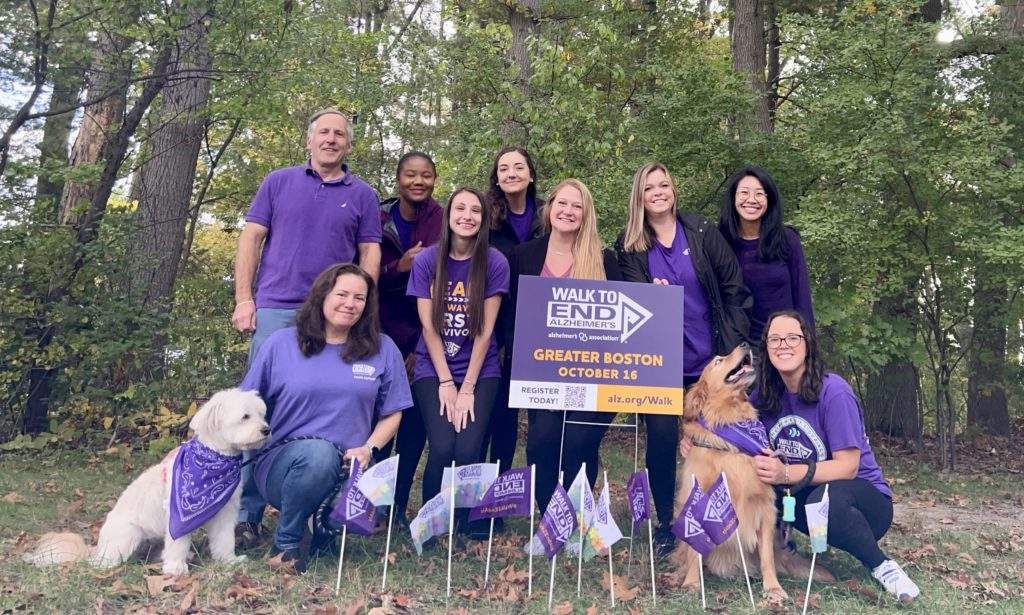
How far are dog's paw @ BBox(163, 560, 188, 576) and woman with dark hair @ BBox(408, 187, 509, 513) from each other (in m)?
1.35

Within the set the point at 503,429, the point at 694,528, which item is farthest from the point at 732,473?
the point at 503,429

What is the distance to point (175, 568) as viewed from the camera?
159 inches

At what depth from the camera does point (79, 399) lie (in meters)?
8.10

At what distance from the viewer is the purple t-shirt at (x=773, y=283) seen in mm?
4879

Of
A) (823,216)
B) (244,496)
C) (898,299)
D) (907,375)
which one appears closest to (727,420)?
(244,496)

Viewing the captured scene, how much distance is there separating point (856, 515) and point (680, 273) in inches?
63.8

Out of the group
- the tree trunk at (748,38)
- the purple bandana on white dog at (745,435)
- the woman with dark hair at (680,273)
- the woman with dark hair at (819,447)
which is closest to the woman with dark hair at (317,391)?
the woman with dark hair at (680,273)

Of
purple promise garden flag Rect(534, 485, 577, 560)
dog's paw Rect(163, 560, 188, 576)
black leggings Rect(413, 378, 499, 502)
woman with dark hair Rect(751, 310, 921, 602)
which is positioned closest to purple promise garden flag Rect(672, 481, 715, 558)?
woman with dark hair Rect(751, 310, 921, 602)

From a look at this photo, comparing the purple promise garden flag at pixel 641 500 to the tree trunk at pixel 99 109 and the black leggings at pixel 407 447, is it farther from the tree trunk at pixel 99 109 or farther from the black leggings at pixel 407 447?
the tree trunk at pixel 99 109

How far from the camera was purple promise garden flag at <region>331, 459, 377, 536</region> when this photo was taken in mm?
3936

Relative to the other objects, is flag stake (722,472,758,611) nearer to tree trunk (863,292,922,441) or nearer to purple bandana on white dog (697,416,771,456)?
purple bandana on white dog (697,416,771,456)

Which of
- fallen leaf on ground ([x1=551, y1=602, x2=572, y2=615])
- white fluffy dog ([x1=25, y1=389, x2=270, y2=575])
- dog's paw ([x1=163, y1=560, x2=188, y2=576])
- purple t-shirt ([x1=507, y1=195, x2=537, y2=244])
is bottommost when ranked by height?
fallen leaf on ground ([x1=551, y1=602, x2=572, y2=615])

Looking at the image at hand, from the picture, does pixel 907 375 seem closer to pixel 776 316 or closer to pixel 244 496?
pixel 776 316

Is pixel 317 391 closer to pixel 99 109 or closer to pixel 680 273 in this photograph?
pixel 680 273
